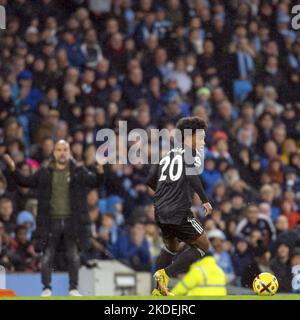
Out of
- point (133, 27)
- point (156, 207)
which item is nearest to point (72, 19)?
point (133, 27)

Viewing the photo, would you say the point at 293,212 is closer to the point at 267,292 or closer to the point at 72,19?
the point at 72,19

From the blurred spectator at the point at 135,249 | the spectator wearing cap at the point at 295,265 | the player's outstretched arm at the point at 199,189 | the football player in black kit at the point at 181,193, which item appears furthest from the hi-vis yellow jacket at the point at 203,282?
the blurred spectator at the point at 135,249

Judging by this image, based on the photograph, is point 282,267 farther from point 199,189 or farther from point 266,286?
point 199,189

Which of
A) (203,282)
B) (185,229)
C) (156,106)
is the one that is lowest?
(203,282)

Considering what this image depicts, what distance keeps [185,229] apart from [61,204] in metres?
2.52

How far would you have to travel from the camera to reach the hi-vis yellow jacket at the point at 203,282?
47.2 ft

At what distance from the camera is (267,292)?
1302 centimetres

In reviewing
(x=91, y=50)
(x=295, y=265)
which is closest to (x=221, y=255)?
(x=295, y=265)

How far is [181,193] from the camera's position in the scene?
12.9 metres

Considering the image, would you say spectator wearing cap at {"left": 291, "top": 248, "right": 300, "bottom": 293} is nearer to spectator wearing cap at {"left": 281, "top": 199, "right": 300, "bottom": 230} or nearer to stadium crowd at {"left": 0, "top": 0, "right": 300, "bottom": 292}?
stadium crowd at {"left": 0, "top": 0, "right": 300, "bottom": 292}

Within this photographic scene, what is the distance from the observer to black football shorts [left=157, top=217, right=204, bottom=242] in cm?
1293

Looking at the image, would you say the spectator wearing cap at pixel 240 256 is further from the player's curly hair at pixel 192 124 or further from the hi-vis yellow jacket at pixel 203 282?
the player's curly hair at pixel 192 124

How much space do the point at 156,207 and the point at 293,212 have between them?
23.9 ft
